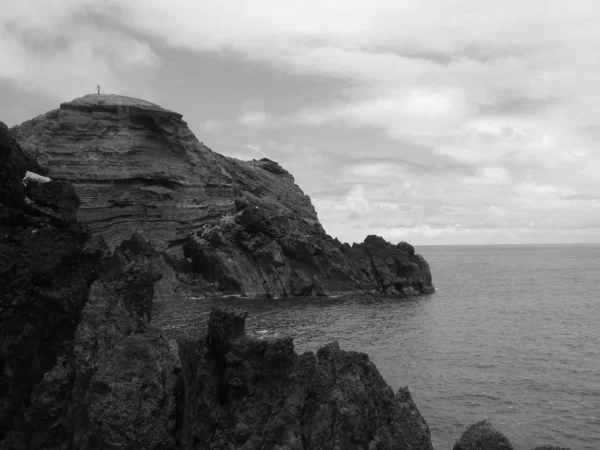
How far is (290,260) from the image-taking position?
3364 inches

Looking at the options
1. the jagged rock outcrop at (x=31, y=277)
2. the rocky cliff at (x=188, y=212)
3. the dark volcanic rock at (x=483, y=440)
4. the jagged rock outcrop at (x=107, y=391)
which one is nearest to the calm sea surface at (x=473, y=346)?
the dark volcanic rock at (x=483, y=440)

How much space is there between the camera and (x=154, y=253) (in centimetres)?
7869

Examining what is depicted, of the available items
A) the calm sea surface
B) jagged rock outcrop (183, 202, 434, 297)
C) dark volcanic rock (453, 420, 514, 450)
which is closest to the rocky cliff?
jagged rock outcrop (183, 202, 434, 297)

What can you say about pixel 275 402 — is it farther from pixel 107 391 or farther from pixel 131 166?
pixel 131 166

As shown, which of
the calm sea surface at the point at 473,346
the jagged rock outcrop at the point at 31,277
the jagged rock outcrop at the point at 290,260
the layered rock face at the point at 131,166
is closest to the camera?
the jagged rock outcrop at the point at 31,277

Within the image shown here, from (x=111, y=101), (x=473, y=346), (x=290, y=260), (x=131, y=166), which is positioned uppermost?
(x=111, y=101)

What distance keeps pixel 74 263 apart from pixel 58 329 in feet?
7.73

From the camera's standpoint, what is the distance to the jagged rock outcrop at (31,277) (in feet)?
52.2

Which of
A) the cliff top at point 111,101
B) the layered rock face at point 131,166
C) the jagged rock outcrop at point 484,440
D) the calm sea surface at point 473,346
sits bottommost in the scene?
the calm sea surface at point 473,346

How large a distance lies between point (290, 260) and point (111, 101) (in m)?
45.8

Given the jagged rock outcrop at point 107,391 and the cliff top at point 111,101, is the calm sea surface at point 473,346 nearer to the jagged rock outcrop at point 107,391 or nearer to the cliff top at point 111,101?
the jagged rock outcrop at point 107,391

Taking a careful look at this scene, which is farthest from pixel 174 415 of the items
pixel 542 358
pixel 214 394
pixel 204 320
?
pixel 204 320

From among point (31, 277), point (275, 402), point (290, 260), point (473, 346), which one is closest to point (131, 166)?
point (290, 260)

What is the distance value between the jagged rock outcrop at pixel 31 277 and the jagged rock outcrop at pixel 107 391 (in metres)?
0.63
